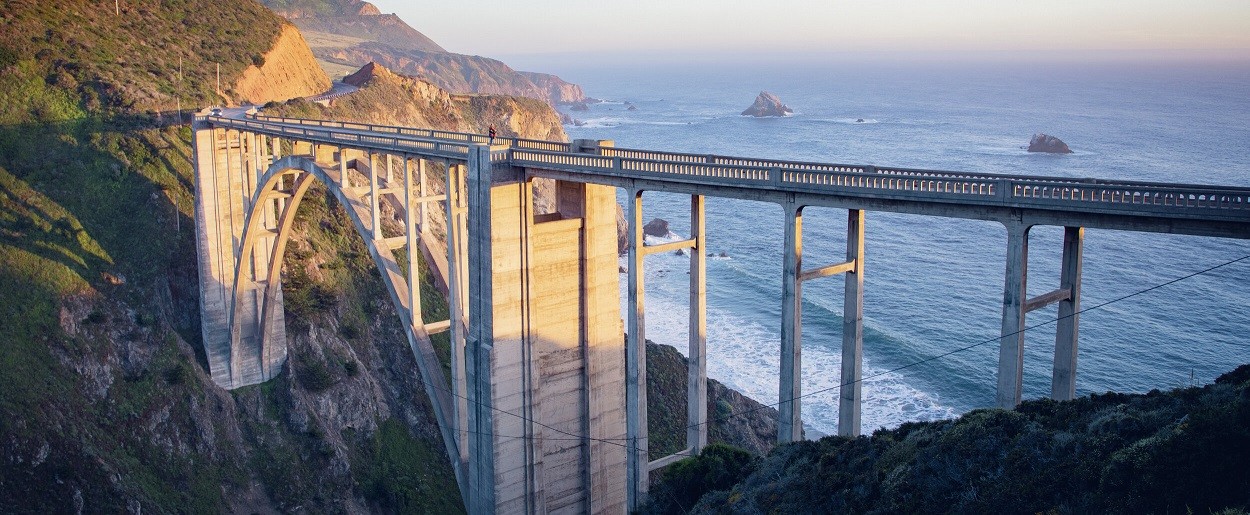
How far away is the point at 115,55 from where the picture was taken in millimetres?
54344

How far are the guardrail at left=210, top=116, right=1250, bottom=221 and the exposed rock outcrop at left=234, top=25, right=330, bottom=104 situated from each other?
3821cm

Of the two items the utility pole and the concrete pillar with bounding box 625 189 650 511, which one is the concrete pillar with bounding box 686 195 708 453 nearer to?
the concrete pillar with bounding box 625 189 650 511

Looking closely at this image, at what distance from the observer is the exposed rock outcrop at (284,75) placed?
61594 millimetres

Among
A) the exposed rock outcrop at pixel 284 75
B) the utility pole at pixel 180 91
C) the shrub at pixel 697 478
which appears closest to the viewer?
the shrub at pixel 697 478

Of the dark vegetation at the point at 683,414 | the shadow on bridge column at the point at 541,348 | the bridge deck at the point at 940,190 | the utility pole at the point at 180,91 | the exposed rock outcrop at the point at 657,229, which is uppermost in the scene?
the utility pole at the point at 180,91

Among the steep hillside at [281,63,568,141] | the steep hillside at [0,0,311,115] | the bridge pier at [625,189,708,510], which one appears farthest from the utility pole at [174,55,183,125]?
the bridge pier at [625,189,708,510]

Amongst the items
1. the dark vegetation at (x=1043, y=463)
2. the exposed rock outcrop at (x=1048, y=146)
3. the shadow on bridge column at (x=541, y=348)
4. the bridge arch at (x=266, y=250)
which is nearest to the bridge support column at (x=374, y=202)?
the shadow on bridge column at (x=541, y=348)

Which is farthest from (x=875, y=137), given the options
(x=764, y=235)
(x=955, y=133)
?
(x=764, y=235)

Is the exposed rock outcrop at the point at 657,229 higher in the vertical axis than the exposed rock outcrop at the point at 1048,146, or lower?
lower

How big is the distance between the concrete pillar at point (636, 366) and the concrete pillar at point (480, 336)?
4350 mm

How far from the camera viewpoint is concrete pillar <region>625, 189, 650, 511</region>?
76.9ft

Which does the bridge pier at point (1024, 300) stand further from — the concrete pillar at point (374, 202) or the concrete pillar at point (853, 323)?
the concrete pillar at point (374, 202)

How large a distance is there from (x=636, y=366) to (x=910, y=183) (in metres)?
8.65

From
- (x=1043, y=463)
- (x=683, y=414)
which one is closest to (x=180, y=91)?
(x=683, y=414)
